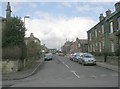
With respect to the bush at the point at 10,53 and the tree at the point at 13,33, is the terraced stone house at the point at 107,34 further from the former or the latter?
the bush at the point at 10,53

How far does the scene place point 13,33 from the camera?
28.0 meters

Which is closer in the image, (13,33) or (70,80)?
(70,80)

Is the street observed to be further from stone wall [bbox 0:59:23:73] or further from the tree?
the tree

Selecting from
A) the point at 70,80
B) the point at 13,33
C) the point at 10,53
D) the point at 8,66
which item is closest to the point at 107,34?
the point at 13,33

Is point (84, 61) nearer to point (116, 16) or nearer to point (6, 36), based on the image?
point (116, 16)

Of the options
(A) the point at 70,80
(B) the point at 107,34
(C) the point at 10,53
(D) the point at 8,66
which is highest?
(B) the point at 107,34

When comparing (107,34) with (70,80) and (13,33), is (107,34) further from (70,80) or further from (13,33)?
(70,80)

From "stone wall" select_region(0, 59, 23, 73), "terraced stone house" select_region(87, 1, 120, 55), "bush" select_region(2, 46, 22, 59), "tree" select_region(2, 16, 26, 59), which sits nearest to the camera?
"stone wall" select_region(0, 59, 23, 73)

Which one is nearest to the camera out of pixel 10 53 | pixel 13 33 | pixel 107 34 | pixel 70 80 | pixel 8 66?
pixel 70 80

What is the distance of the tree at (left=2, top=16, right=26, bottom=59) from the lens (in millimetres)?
27125

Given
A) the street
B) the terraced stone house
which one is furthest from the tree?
the terraced stone house

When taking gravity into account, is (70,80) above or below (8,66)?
below

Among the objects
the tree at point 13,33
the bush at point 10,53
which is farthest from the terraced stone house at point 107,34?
the bush at point 10,53

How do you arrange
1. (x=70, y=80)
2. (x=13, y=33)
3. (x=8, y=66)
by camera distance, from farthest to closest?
1. (x=13, y=33)
2. (x=8, y=66)
3. (x=70, y=80)
